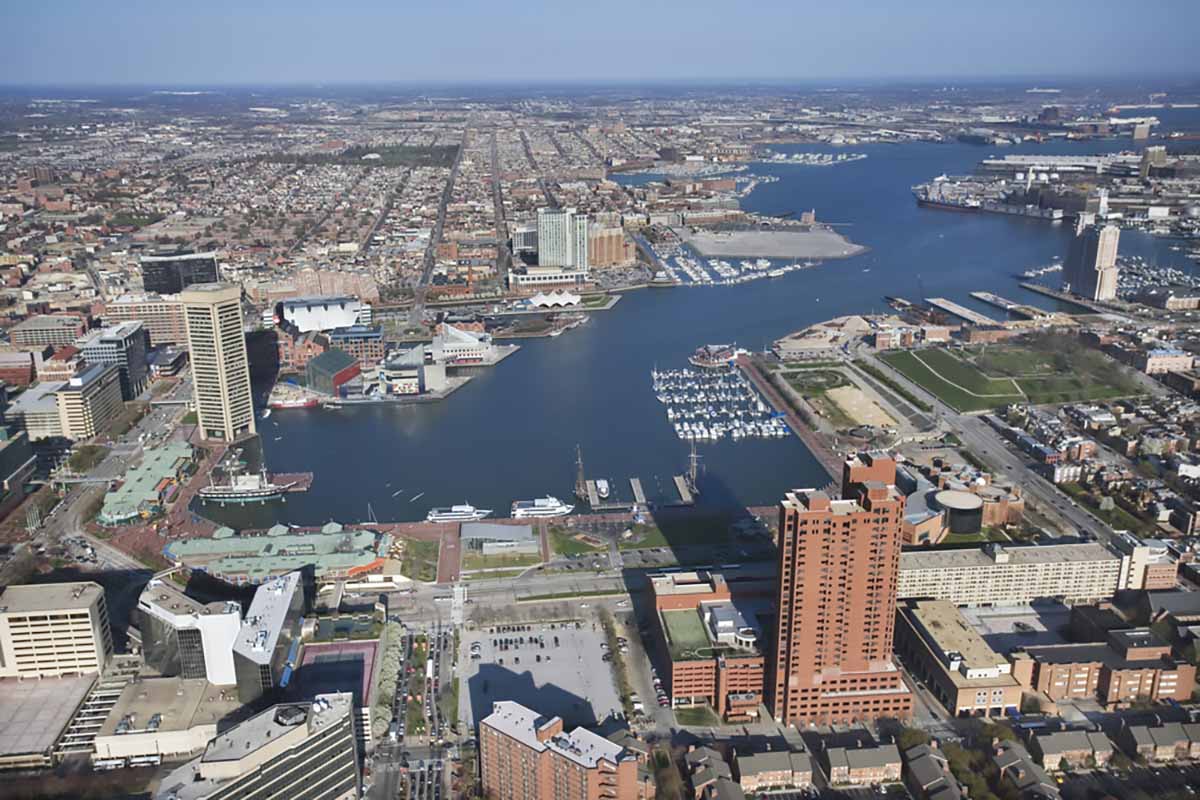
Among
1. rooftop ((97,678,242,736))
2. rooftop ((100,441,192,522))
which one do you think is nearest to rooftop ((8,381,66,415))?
rooftop ((100,441,192,522))

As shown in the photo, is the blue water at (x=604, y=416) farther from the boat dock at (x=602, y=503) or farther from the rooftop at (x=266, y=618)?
the rooftop at (x=266, y=618)

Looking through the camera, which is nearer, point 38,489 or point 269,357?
point 38,489

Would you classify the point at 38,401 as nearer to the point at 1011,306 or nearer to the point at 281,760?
the point at 281,760

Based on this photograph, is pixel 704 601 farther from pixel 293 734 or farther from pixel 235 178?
pixel 235 178

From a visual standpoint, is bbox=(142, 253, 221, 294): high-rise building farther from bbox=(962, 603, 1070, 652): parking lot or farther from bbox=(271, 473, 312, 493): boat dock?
bbox=(962, 603, 1070, 652): parking lot

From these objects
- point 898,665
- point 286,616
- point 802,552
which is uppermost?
point 802,552

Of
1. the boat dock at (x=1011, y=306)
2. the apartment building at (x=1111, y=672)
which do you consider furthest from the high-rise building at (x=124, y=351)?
the boat dock at (x=1011, y=306)

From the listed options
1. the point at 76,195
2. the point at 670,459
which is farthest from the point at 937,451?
the point at 76,195
